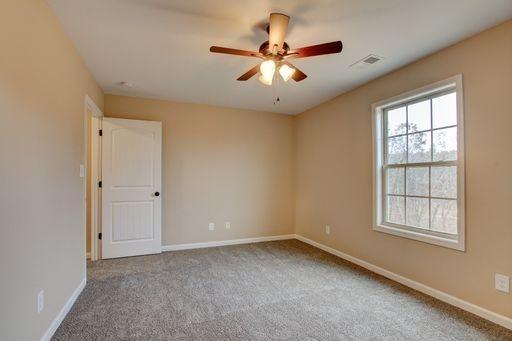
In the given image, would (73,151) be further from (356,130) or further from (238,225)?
(356,130)

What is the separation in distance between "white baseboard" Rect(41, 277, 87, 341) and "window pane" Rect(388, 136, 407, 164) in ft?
12.1

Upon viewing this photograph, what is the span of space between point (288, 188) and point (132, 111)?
121 inches

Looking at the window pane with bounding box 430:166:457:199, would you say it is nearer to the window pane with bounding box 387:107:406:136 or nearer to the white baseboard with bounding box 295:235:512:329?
the window pane with bounding box 387:107:406:136

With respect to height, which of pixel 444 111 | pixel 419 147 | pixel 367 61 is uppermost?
pixel 367 61

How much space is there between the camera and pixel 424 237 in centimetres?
273

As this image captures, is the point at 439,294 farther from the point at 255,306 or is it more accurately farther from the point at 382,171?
the point at 255,306

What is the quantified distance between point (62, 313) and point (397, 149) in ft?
12.4

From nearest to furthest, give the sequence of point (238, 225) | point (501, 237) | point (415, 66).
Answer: point (501, 237) → point (415, 66) → point (238, 225)

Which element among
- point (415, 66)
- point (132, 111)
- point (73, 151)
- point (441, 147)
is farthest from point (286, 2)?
point (132, 111)

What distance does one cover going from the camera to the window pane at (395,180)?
10.2 ft

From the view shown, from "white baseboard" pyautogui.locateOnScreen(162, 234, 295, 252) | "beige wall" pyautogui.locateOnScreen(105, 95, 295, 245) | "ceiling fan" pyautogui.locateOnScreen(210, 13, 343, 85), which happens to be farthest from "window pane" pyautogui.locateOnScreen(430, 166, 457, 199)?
"white baseboard" pyautogui.locateOnScreen(162, 234, 295, 252)

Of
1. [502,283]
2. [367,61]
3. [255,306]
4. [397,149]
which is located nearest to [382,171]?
[397,149]

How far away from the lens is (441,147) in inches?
105

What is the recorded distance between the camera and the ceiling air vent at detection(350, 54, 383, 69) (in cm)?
274
